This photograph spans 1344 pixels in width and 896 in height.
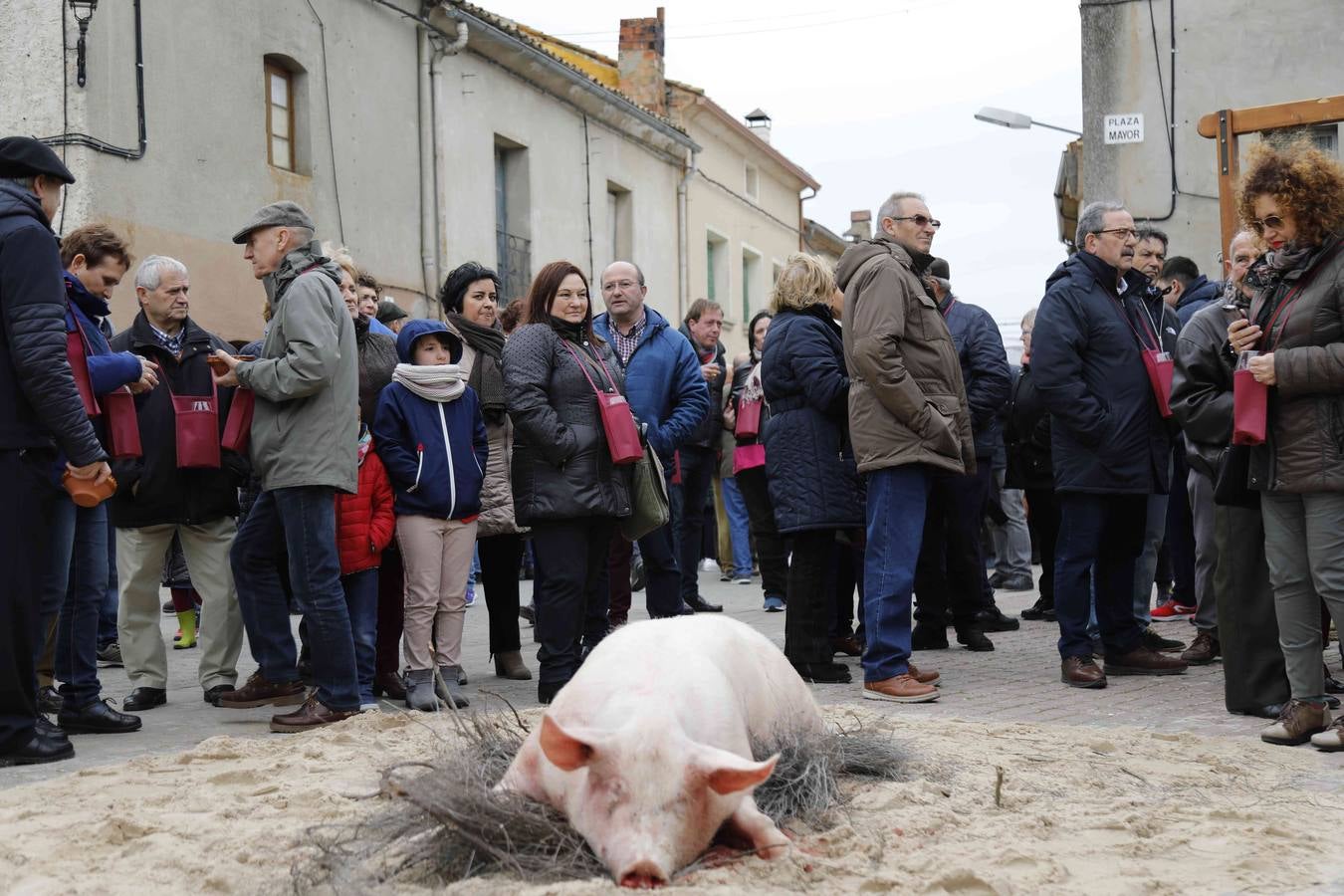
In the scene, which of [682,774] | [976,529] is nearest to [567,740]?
[682,774]

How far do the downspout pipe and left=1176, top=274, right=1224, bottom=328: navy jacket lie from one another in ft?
64.0

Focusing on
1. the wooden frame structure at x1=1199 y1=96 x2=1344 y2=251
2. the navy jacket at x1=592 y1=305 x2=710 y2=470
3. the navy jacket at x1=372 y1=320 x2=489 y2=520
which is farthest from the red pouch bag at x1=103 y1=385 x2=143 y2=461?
the wooden frame structure at x1=1199 y1=96 x2=1344 y2=251

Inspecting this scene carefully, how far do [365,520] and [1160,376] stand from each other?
3.92 m

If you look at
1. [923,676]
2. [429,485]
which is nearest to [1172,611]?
[923,676]

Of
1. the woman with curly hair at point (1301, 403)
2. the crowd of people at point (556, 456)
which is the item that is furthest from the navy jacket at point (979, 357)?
the woman with curly hair at point (1301, 403)

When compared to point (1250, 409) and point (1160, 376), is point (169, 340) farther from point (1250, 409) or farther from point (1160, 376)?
point (1250, 409)

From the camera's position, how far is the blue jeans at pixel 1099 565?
713cm

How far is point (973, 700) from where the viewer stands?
6879mm

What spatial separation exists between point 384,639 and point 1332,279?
476cm

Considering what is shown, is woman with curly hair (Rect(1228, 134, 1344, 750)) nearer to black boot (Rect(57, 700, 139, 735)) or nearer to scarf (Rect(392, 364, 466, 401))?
scarf (Rect(392, 364, 466, 401))

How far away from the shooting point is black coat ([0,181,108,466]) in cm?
552

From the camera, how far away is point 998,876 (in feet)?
12.3

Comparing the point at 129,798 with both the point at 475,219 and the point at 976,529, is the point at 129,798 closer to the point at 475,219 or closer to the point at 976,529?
the point at 976,529

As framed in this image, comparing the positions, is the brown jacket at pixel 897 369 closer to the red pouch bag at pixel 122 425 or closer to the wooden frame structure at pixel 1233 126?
the wooden frame structure at pixel 1233 126
